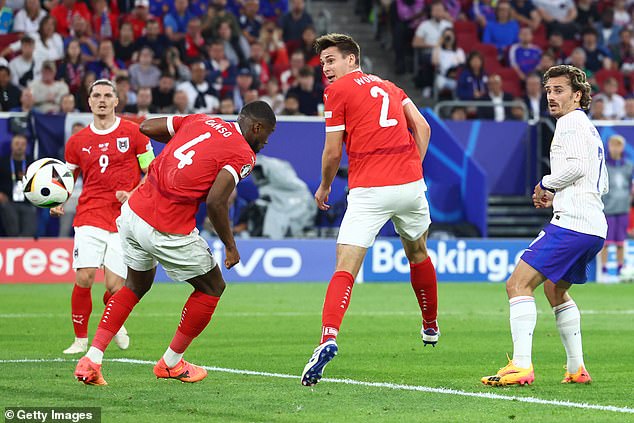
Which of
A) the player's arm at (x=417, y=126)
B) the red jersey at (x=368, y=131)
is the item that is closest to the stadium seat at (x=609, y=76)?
the player's arm at (x=417, y=126)

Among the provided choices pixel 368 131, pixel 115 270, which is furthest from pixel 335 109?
pixel 115 270

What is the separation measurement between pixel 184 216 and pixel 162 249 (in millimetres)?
272

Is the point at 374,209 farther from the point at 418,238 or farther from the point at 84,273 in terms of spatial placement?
the point at 84,273

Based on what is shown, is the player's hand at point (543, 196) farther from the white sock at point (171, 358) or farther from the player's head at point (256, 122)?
the white sock at point (171, 358)

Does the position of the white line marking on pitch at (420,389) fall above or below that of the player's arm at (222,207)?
below

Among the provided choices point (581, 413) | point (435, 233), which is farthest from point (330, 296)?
point (435, 233)

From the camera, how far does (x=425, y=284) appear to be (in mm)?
9727

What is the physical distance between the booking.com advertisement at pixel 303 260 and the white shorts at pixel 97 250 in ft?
26.5

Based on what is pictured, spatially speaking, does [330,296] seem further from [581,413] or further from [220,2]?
[220,2]

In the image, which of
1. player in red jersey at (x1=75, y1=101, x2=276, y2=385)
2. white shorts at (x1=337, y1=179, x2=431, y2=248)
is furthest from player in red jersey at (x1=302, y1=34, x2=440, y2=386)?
player in red jersey at (x1=75, y1=101, x2=276, y2=385)

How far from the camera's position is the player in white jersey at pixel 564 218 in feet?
28.0

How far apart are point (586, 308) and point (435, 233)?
5.57 m

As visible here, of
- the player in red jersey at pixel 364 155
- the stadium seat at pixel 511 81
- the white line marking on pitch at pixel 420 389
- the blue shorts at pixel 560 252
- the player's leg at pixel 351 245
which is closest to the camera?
the white line marking on pitch at pixel 420 389

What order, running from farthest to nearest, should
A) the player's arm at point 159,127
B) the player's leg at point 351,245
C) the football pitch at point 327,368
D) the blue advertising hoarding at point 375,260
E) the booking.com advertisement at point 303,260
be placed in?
1. the blue advertising hoarding at point 375,260
2. the booking.com advertisement at point 303,260
3. the player's arm at point 159,127
4. the player's leg at point 351,245
5. the football pitch at point 327,368
